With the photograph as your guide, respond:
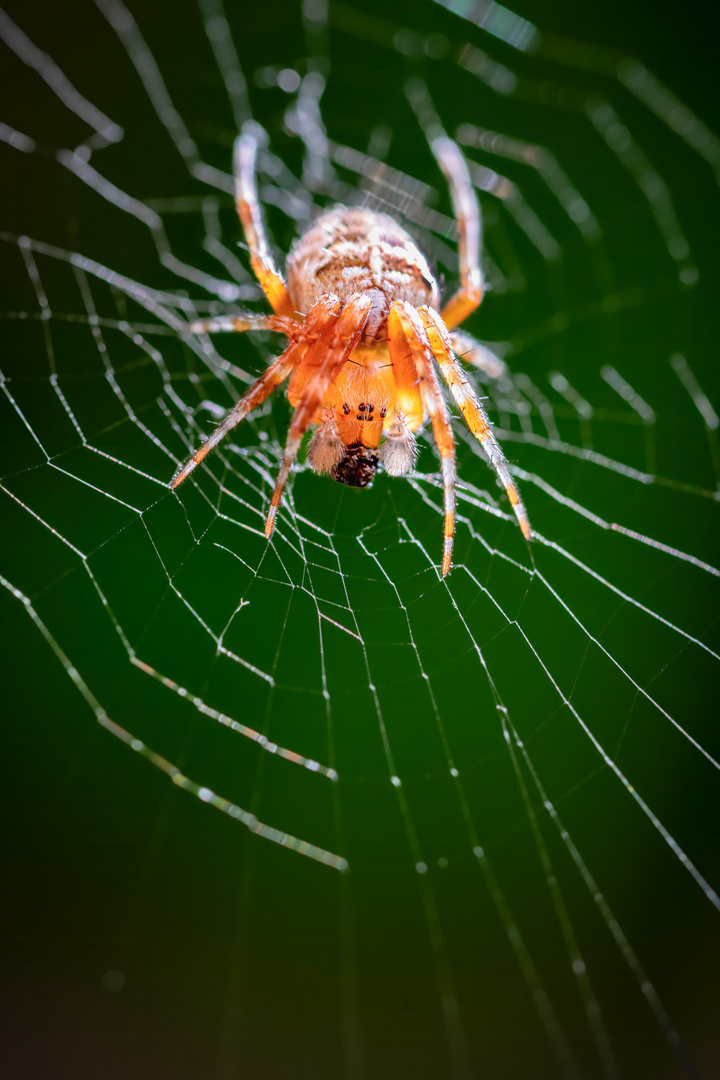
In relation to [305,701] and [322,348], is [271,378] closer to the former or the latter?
[322,348]

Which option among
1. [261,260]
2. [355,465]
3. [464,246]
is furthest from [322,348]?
[464,246]

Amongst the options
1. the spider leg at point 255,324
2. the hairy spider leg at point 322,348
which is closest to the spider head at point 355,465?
the hairy spider leg at point 322,348

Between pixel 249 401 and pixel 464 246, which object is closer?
pixel 249 401

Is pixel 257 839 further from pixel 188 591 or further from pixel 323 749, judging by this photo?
pixel 188 591

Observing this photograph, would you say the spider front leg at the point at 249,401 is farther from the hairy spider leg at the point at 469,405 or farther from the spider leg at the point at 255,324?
the hairy spider leg at the point at 469,405

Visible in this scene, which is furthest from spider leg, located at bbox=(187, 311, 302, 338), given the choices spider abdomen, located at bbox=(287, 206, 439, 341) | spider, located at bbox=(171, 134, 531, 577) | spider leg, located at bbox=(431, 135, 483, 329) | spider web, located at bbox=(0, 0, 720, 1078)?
spider leg, located at bbox=(431, 135, 483, 329)

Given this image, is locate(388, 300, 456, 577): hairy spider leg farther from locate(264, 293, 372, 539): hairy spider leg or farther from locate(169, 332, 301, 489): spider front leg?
locate(169, 332, 301, 489): spider front leg
